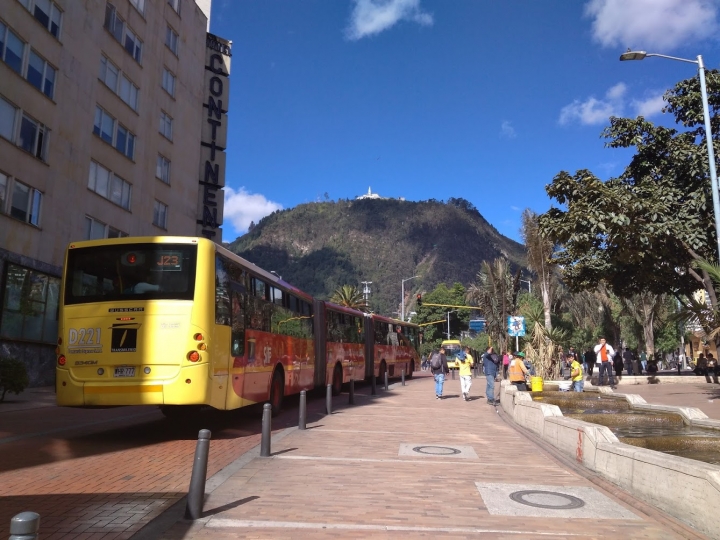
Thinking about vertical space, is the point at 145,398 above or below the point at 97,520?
above

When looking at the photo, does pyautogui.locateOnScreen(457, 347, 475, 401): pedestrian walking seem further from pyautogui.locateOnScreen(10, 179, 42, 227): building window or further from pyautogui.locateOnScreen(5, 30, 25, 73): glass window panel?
pyautogui.locateOnScreen(5, 30, 25, 73): glass window panel

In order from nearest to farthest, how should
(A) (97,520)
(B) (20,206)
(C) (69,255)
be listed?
1. (A) (97,520)
2. (C) (69,255)
3. (B) (20,206)

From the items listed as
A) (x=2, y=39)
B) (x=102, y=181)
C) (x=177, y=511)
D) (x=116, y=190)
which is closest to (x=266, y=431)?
(x=177, y=511)

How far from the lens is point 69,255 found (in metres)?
10.2

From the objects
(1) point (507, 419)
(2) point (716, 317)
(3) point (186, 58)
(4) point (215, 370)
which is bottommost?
(1) point (507, 419)

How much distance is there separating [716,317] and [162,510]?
13282 millimetres

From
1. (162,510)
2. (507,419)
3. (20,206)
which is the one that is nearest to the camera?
(162,510)

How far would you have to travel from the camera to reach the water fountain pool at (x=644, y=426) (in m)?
8.50

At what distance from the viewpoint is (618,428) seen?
11062 mm

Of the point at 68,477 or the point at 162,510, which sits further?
the point at 68,477

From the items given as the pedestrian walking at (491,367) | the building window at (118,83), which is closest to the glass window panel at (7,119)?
the building window at (118,83)

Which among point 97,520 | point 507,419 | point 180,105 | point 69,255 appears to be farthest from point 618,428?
point 180,105

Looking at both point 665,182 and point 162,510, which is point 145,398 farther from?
point 665,182

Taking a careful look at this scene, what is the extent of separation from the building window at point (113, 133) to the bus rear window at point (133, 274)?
62.4ft
